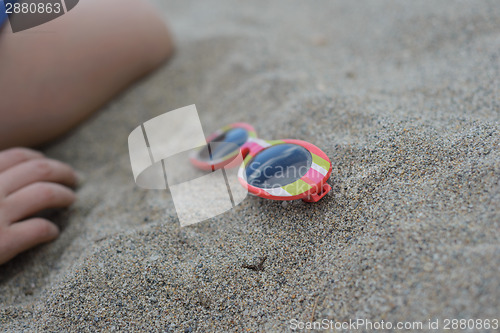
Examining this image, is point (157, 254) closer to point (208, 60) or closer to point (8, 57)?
point (8, 57)

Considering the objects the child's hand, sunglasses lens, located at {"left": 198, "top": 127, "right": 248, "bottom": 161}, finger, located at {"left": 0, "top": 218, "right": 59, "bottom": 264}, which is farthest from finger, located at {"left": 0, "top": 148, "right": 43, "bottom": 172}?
sunglasses lens, located at {"left": 198, "top": 127, "right": 248, "bottom": 161}

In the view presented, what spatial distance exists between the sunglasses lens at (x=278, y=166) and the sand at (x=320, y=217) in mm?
77

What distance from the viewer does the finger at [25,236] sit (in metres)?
1.04

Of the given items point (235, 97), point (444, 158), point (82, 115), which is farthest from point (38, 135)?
point (444, 158)

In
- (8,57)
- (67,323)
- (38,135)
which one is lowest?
(67,323)

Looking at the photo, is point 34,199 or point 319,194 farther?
point 34,199

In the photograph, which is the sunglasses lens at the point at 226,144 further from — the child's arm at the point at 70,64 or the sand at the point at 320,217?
the child's arm at the point at 70,64

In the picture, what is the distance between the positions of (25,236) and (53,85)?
1.93 feet

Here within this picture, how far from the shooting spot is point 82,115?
4.99 feet

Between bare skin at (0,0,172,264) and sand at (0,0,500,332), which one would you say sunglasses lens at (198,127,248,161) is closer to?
sand at (0,0,500,332)

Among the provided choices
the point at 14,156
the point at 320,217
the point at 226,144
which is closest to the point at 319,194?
the point at 320,217

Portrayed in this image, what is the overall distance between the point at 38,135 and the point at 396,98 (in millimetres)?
1351

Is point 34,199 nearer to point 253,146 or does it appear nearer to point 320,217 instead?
point 253,146

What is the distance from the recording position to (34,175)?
1193 mm
